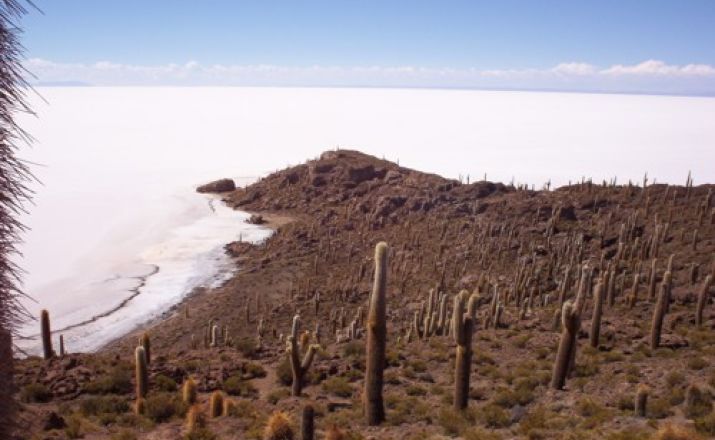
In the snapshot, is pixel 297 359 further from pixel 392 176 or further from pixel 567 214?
pixel 392 176

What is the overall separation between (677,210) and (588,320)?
54.1 feet

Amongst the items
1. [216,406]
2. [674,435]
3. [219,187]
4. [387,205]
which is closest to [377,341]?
[216,406]

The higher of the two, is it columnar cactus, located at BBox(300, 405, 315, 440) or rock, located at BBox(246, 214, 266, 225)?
columnar cactus, located at BBox(300, 405, 315, 440)

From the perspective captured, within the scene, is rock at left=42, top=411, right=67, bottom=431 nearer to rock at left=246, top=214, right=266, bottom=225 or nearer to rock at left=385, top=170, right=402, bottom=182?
rock at left=246, top=214, right=266, bottom=225

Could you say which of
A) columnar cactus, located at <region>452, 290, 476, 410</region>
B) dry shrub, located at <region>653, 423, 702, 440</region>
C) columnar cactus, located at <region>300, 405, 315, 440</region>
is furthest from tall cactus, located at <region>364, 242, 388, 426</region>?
dry shrub, located at <region>653, 423, 702, 440</region>

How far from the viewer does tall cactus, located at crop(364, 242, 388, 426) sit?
36.4 ft

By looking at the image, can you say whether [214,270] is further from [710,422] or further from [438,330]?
[710,422]

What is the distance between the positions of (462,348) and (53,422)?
30.2 feet

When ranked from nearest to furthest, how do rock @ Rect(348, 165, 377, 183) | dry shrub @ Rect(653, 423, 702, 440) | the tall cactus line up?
dry shrub @ Rect(653, 423, 702, 440) → the tall cactus → rock @ Rect(348, 165, 377, 183)

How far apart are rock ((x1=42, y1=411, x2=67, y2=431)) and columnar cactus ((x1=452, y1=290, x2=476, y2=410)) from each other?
8.93 metres

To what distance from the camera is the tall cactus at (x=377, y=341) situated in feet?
36.4

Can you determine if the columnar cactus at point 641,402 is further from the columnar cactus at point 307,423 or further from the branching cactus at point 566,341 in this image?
the columnar cactus at point 307,423

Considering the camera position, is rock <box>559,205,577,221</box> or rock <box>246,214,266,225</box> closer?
rock <box>559,205,577,221</box>

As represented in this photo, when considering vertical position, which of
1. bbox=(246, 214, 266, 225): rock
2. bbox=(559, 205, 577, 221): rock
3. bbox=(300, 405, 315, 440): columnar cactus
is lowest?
bbox=(246, 214, 266, 225): rock
